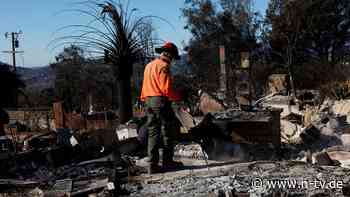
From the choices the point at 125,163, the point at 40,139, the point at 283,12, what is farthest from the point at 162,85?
the point at 283,12

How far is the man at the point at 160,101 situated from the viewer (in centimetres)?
778

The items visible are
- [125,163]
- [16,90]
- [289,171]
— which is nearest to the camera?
[289,171]

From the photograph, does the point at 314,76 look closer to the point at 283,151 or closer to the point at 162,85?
the point at 283,151

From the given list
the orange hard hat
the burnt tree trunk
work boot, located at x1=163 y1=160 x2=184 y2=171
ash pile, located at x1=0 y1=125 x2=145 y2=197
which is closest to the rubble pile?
work boot, located at x1=163 y1=160 x2=184 y2=171

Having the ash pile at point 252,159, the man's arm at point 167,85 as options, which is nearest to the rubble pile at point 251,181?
the ash pile at point 252,159

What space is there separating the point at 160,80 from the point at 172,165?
51.5 inches

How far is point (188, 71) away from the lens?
89.0 feet

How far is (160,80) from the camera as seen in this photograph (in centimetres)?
780

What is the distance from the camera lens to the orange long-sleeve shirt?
7746 millimetres

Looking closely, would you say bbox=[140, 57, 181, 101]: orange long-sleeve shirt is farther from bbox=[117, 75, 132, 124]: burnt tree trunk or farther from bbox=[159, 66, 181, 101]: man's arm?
bbox=[117, 75, 132, 124]: burnt tree trunk

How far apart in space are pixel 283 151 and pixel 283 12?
59.9 ft

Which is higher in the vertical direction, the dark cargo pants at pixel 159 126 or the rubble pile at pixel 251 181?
the dark cargo pants at pixel 159 126

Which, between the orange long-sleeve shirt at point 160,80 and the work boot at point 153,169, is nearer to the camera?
the orange long-sleeve shirt at point 160,80

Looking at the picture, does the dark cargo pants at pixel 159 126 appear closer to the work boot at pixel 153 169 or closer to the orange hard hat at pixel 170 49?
the work boot at pixel 153 169
